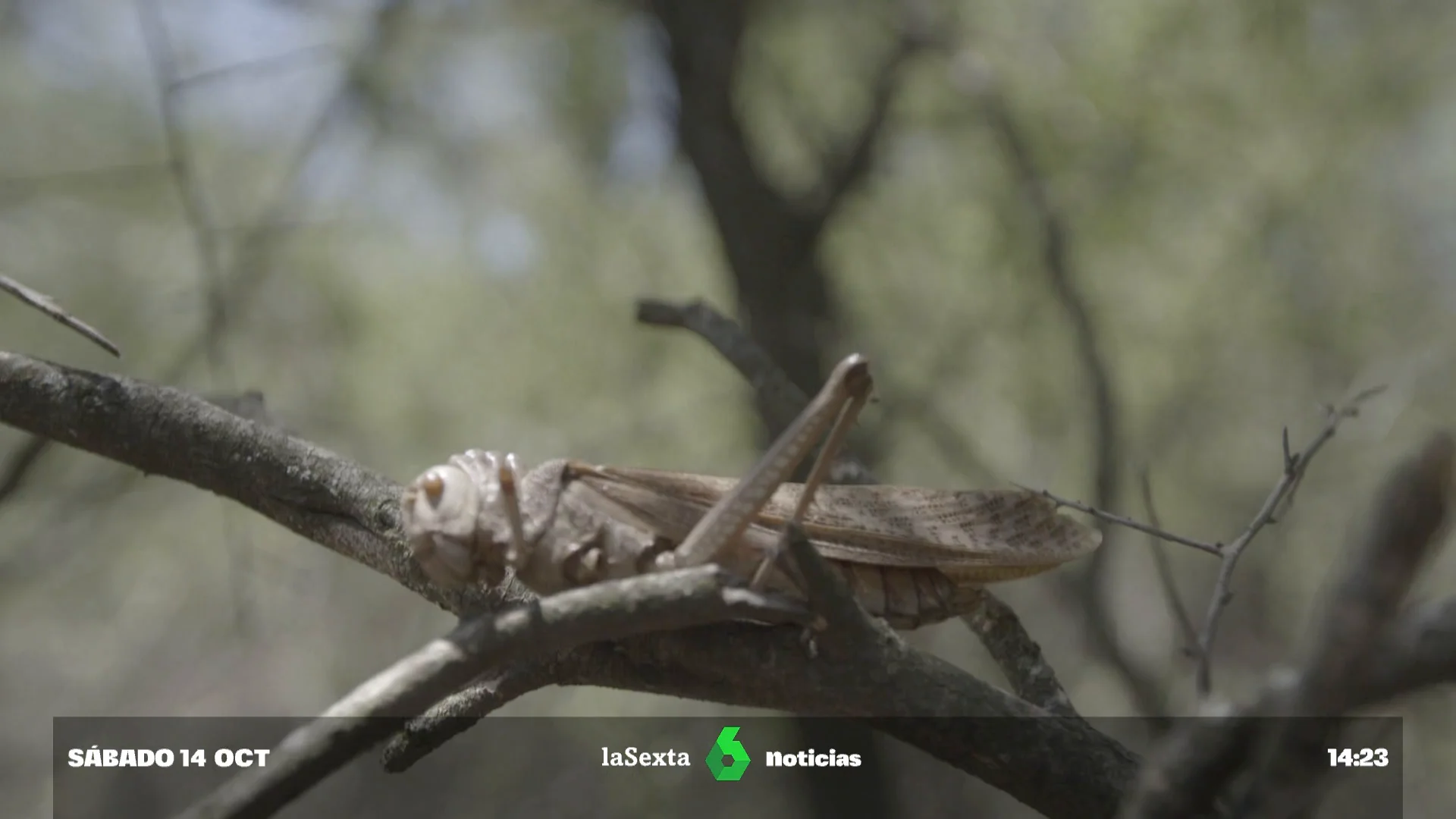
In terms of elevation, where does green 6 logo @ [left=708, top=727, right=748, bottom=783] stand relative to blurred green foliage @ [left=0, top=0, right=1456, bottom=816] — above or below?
below

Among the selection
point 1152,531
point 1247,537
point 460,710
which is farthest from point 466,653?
point 1247,537

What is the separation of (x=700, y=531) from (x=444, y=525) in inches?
21.2

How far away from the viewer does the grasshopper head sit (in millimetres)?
2055

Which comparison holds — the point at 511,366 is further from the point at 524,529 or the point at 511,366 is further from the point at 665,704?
the point at 524,529

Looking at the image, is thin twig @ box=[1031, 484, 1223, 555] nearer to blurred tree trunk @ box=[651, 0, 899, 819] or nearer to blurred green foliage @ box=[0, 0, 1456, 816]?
blurred green foliage @ box=[0, 0, 1456, 816]

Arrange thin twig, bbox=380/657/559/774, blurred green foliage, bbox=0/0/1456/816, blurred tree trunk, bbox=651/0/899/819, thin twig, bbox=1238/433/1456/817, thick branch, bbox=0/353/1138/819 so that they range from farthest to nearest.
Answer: blurred green foliage, bbox=0/0/1456/816, blurred tree trunk, bbox=651/0/899/819, thin twig, bbox=380/657/559/774, thick branch, bbox=0/353/1138/819, thin twig, bbox=1238/433/1456/817

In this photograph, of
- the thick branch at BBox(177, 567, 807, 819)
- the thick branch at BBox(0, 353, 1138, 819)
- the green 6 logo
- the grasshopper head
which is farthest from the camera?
the green 6 logo

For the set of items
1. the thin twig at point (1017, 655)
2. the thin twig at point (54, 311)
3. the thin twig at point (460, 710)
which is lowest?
the thin twig at point (460, 710)

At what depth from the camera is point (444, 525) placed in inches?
81.0

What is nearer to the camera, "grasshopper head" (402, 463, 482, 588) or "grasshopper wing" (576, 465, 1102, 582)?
"grasshopper head" (402, 463, 482, 588)

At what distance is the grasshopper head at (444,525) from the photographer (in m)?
2.05

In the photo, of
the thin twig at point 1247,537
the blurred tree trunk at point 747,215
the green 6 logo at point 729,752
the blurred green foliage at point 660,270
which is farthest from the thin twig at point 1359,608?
the blurred tree trunk at point 747,215

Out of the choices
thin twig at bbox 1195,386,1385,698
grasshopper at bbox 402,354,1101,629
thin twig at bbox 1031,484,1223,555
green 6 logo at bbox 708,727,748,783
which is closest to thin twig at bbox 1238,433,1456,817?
thin twig at bbox 1195,386,1385,698

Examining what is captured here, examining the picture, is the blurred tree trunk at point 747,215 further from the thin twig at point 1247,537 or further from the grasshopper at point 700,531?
the thin twig at point 1247,537
